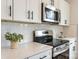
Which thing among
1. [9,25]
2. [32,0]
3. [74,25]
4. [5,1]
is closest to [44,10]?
[32,0]

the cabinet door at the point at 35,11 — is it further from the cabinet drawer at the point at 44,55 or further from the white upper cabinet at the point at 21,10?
the cabinet drawer at the point at 44,55

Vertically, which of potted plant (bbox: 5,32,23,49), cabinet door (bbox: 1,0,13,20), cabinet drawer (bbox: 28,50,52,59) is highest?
cabinet door (bbox: 1,0,13,20)

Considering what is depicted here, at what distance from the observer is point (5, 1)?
1.64m

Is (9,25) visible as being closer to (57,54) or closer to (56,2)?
(57,54)

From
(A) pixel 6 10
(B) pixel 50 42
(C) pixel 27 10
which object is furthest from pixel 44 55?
(B) pixel 50 42

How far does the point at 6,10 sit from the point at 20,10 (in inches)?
12.7

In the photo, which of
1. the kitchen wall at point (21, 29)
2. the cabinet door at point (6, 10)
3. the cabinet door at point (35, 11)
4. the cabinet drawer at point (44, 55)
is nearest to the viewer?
the cabinet door at point (6, 10)

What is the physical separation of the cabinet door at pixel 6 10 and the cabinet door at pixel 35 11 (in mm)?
569

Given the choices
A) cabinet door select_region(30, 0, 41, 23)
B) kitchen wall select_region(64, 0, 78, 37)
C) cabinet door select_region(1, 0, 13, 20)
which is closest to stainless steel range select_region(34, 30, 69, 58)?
cabinet door select_region(30, 0, 41, 23)

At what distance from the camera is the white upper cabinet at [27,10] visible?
6.14 feet

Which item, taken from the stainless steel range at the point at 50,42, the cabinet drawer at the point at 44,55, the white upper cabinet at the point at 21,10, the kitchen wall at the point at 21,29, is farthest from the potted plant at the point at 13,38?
the stainless steel range at the point at 50,42

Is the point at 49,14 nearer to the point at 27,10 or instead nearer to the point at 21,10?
the point at 27,10

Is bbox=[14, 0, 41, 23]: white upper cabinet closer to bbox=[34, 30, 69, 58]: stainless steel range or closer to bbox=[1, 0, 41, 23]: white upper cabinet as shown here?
bbox=[1, 0, 41, 23]: white upper cabinet

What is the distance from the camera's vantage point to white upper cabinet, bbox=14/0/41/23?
6.14 ft
